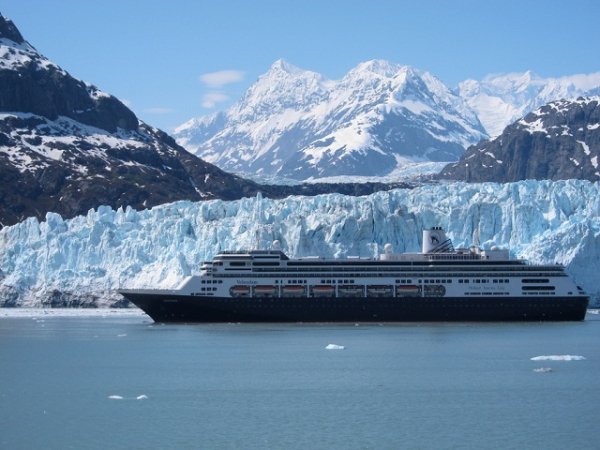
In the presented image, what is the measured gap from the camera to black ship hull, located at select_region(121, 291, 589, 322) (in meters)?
72.2

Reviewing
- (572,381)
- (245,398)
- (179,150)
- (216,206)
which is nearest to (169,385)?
(245,398)

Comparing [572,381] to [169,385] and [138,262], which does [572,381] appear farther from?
[138,262]

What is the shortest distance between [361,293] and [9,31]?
385ft

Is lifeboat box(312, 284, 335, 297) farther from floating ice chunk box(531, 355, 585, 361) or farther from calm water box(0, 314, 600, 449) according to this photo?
floating ice chunk box(531, 355, 585, 361)

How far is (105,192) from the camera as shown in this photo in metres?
144

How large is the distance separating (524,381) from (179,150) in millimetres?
145295

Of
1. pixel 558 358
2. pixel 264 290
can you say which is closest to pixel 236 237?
pixel 264 290

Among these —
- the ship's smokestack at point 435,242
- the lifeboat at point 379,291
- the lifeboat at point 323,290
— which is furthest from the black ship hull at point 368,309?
the ship's smokestack at point 435,242

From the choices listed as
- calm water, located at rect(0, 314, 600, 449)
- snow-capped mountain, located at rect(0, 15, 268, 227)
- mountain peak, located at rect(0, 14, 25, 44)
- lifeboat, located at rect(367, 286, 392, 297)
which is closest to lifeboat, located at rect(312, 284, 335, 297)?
lifeboat, located at rect(367, 286, 392, 297)

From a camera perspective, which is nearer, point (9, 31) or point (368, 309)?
point (368, 309)

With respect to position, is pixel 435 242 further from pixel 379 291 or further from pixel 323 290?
pixel 323 290

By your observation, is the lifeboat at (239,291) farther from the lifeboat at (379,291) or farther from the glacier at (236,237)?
the glacier at (236,237)

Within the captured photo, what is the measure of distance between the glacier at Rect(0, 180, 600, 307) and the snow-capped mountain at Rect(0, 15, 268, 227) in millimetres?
40650

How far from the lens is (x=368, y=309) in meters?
72.8
